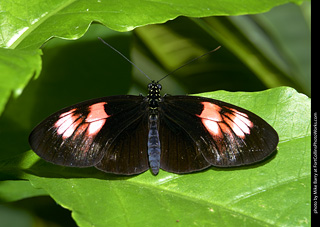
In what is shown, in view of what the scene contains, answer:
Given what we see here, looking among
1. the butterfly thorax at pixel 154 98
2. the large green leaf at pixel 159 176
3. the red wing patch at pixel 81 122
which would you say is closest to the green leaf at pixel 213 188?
the large green leaf at pixel 159 176

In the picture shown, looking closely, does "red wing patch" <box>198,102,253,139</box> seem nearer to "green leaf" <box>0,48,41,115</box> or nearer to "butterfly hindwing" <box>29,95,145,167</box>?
"butterfly hindwing" <box>29,95,145,167</box>

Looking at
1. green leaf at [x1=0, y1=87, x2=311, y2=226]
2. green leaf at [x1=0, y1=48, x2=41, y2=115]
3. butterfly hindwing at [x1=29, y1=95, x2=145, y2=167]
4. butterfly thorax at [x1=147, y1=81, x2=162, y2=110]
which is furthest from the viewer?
butterfly thorax at [x1=147, y1=81, x2=162, y2=110]

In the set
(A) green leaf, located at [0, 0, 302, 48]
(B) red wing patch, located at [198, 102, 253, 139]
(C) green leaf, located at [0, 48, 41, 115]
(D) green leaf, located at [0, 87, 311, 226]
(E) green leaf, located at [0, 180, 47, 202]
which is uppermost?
(A) green leaf, located at [0, 0, 302, 48]

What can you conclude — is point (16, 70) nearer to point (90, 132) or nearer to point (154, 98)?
point (90, 132)

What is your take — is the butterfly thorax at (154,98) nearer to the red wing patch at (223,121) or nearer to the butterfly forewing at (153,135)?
the butterfly forewing at (153,135)

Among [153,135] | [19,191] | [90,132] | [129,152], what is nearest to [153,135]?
[153,135]

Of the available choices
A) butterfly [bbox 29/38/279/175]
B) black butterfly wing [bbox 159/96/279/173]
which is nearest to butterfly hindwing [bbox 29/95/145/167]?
butterfly [bbox 29/38/279/175]

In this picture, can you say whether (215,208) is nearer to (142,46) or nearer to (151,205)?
(151,205)
